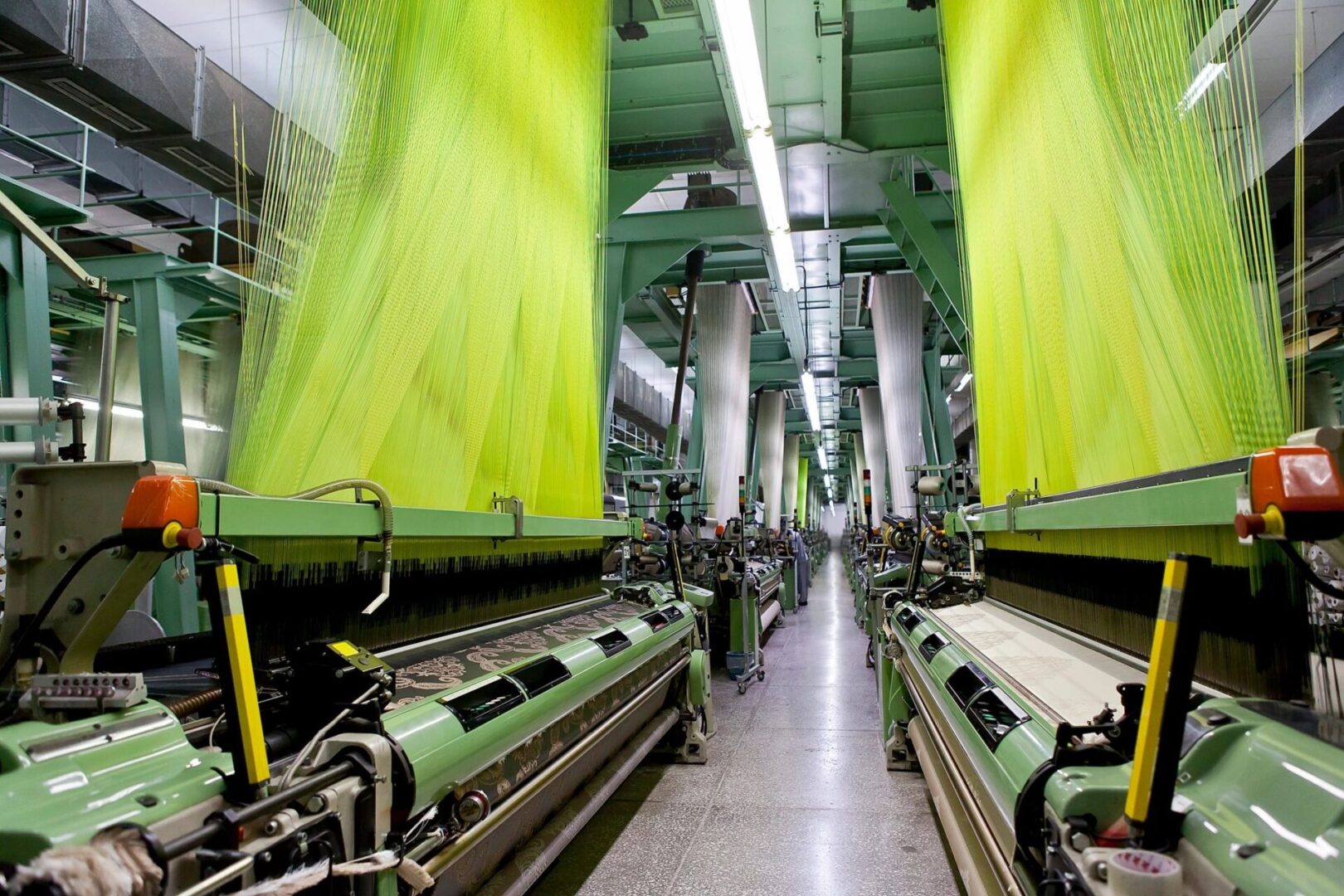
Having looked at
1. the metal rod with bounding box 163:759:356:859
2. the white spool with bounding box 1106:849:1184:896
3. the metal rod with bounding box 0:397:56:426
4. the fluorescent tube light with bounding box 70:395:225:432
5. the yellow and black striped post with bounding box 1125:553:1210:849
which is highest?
the fluorescent tube light with bounding box 70:395:225:432

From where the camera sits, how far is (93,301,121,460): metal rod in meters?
1.51

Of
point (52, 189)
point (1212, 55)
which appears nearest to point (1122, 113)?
point (1212, 55)

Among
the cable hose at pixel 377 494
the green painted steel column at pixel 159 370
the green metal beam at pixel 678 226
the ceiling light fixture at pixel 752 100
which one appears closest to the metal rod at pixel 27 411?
the cable hose at pixel 377 494

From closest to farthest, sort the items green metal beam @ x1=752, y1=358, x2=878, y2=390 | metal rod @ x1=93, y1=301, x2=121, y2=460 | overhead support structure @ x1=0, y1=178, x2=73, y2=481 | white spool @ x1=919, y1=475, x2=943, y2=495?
metal rod @ x1=93, y1=301, x2=121, y2=460 < overhead support structure @ x1=0, y1=178, x2=73, y2=481 < white spool @ x1=919, y1=475, x2=943, y2=495 < green metal beam @ x1=752, y1=358, x2=878, y2=390

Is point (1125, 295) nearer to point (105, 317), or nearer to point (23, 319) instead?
point (105, 317)

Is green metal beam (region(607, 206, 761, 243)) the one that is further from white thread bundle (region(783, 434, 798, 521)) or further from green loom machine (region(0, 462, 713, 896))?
white thread bundle (region(783, 434, 798, 521))

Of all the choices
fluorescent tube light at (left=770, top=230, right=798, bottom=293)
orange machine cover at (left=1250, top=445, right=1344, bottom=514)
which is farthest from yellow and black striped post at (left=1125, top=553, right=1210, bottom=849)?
fluorescent tube light at (left=770, top=230, right=798, bottom=293)

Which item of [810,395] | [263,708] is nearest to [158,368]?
[263,708]

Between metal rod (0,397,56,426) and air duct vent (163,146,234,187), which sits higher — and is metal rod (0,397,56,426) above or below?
below

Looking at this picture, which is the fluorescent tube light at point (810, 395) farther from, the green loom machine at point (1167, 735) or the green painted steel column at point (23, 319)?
the green loom machine at point (1167, 735)

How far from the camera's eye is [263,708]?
4.87 feet

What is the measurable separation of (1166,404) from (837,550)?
129ft

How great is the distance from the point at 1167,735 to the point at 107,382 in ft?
6.48

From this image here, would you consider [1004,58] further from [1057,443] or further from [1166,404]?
[1166,404]
